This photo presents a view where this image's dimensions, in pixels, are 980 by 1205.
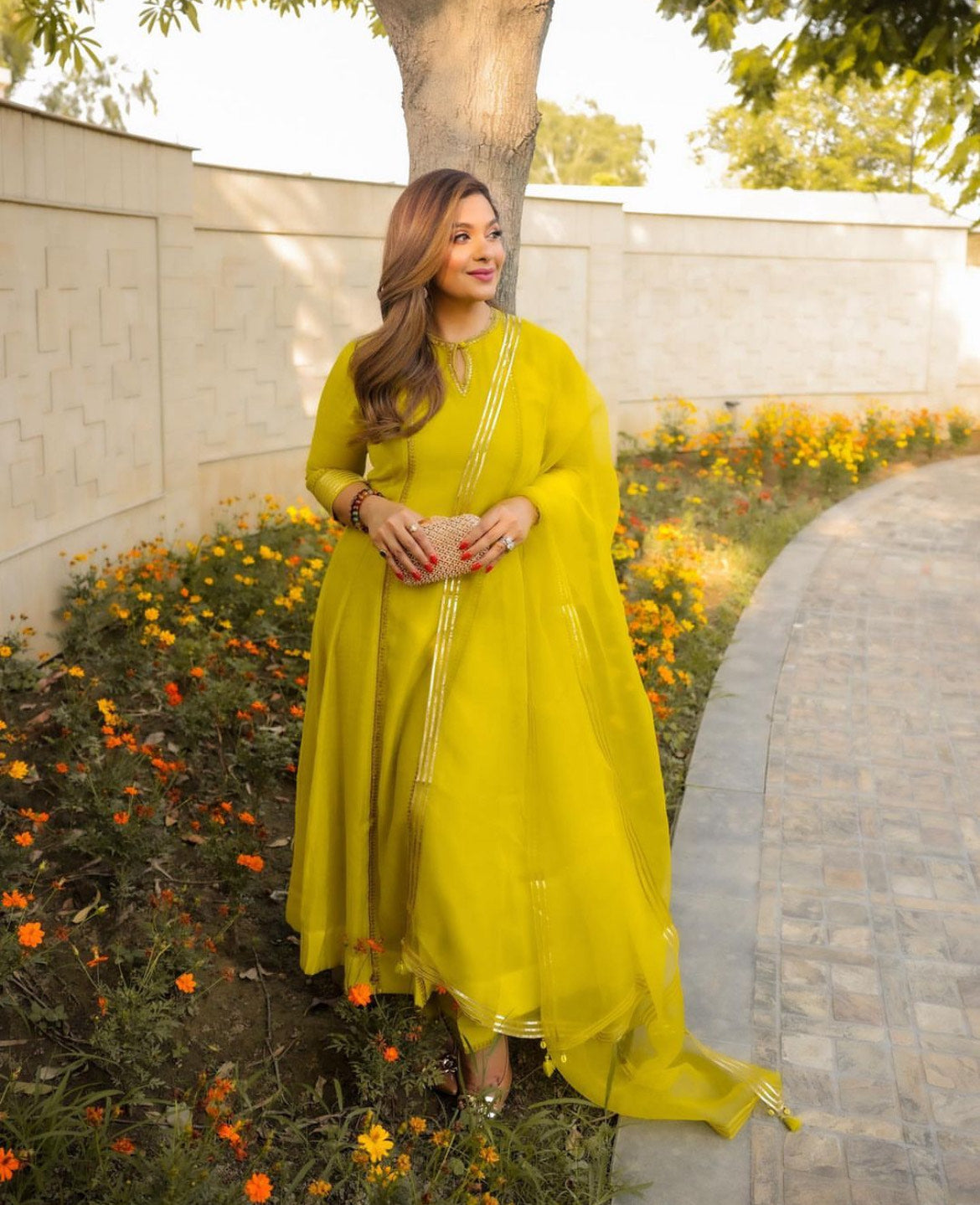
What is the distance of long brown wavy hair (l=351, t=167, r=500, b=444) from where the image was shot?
8.96ft

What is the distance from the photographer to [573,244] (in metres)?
10.6

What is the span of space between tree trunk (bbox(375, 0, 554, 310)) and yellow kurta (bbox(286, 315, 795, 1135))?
153 cm

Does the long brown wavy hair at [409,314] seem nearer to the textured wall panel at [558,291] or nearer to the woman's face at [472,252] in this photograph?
the woman's face at [472,252]

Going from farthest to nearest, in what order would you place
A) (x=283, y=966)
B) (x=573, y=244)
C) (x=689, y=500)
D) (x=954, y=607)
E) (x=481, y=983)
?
(x=573, y=244) < (x=689, y=500) < (x=954, y=607) < (x=283, y=966) < (x=481, y=983)

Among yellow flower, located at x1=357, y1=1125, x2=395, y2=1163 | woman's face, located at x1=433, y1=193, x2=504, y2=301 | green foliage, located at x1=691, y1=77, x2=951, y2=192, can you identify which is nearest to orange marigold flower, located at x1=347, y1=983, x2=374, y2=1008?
yellow flower, located at x1=357, y1=1125, x2=395, y2=1163

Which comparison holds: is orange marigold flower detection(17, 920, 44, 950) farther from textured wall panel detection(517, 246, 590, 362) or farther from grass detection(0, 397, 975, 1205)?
textured wall panel detection(517, 246, 590, 362)

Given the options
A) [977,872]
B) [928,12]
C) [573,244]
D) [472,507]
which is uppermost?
[928,12]

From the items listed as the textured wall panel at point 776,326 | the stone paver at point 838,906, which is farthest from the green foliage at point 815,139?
the stone paver at point 838,906

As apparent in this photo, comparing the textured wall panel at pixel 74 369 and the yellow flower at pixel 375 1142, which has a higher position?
the textured wall panel at pixel 74 369

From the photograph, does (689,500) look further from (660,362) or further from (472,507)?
(472,507)

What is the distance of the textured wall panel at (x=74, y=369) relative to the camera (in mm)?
5184

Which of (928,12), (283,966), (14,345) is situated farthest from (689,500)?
(283,966)

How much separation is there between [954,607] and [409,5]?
4572 mm

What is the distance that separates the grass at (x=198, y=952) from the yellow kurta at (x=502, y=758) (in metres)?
0.21
